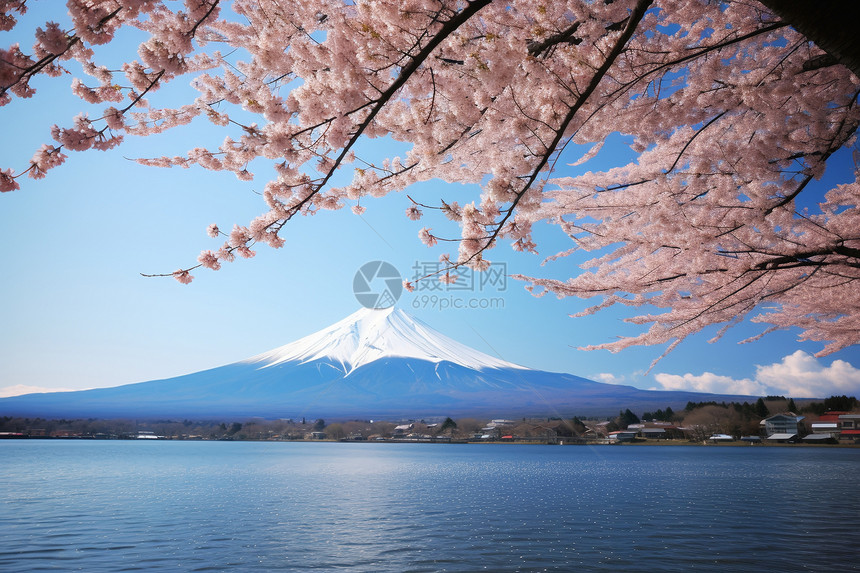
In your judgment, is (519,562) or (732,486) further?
(732,486)

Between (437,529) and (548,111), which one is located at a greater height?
(548,111)

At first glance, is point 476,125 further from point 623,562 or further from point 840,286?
point 840,286

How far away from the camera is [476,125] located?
3.50 metres

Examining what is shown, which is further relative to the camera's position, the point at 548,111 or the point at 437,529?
the point at 437,529

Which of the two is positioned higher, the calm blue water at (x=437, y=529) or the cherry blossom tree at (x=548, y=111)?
the cherry blossom tree at (x=548, y=111)

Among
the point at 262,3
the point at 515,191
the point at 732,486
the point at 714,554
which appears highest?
the point at 262,3

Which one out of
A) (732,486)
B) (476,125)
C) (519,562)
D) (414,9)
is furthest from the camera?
(732,486)

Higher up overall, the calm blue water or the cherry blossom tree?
the cherry blossom tree

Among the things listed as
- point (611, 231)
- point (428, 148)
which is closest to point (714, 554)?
point (611, 231)

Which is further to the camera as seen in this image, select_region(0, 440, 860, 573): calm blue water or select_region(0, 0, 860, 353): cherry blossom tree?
select_region(0, 440, 860, 573): calm blue water

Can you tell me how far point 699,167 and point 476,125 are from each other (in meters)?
2.54

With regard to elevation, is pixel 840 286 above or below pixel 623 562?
above

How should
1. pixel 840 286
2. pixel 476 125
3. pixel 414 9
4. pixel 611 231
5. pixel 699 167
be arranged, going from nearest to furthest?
1. pixel 414 9
2. pixel 476 125
3. pixel 699 167
4. pixel 611 231
5. pixel 840 286

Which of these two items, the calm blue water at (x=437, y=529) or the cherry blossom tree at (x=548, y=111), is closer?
the cherry blossom tree at (x=548, y=111)
